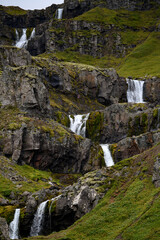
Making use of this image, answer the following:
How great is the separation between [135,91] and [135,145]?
7117 cm

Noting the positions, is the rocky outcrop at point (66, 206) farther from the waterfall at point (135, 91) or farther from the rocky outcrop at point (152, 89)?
the waterfall at point (135, 91)

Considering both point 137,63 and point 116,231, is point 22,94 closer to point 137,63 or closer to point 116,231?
point 116,231

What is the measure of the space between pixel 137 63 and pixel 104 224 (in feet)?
573

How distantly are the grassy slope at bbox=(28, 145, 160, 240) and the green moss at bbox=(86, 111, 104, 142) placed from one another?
48.9m

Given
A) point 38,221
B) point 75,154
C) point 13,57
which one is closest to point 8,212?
point 38,221

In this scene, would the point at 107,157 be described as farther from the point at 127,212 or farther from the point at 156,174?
the point at 127,212

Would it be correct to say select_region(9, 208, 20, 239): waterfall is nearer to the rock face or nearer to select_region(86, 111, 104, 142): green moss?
the rock face

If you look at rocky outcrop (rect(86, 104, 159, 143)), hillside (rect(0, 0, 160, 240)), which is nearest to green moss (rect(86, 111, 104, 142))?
rocky outcrop (rect(86, 104, 159, 143))

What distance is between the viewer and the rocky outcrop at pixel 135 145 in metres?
70.8

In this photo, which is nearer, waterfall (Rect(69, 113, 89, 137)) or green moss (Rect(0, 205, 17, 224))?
green moss (Rect(0, 205, 17, 224))

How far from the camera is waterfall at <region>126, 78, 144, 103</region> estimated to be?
137 meters

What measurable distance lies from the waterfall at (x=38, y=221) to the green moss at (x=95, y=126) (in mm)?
49204

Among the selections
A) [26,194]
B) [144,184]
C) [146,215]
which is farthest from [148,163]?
[26,194]

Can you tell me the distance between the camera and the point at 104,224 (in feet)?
116
